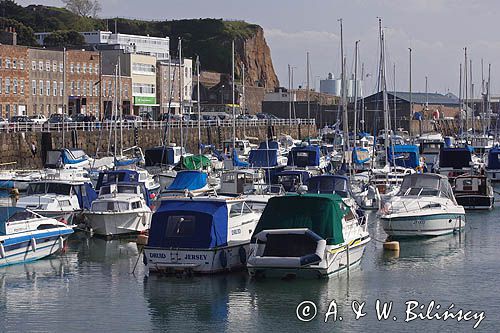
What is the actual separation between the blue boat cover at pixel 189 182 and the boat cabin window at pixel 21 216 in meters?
12.8

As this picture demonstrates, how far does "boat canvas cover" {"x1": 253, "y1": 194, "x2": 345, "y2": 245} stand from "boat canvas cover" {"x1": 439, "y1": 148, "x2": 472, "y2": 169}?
3274 centimetres

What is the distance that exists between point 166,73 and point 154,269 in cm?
10139

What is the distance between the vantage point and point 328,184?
45.2 meters

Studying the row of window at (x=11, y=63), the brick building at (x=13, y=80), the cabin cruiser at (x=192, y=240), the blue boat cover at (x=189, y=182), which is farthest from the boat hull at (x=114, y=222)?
the row of window at (x=11, y=63)

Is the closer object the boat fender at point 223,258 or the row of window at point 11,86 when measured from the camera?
the boat fender at point 223,258

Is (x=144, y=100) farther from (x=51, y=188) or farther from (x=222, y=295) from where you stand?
(x=222, y=295)

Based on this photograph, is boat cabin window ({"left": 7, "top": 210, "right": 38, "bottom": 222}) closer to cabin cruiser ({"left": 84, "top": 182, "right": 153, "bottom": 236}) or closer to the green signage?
cabin cruiser ({"left": 84, "top": 182, "right": 153, "bottom": 236})

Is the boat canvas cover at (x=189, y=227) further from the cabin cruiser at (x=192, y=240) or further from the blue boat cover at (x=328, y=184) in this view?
the blue boat cover at (x=328, y=184)

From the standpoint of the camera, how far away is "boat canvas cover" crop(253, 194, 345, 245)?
102 feet

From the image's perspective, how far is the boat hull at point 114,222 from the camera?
4009 cm

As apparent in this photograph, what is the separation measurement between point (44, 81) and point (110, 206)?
6278 centimetres

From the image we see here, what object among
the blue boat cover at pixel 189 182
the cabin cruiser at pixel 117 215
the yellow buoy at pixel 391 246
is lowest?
the yellow buoy at pixel 391 246

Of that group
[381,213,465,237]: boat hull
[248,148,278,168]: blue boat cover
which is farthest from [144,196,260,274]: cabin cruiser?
[248,148,278,168]: blue boat cover

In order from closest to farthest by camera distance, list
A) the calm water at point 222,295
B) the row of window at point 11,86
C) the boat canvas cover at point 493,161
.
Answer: the calm water at point 222,295 < the boat canvas cover at point 493,161 < the row of window at point 11,86
